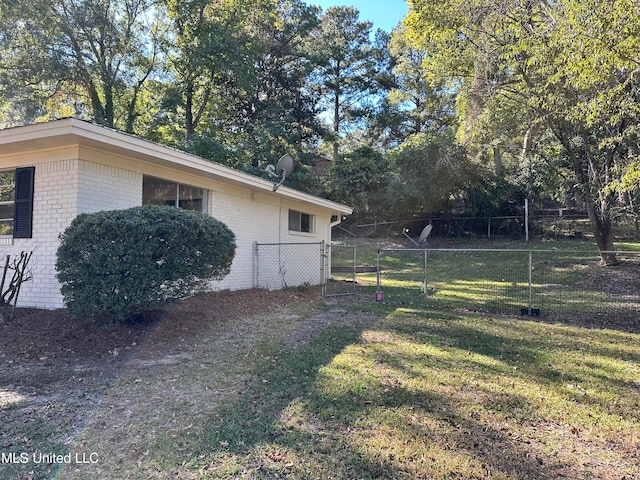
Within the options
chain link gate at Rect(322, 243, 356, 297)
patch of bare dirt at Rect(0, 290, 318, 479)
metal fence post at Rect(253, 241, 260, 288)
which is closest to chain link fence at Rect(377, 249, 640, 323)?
chain link gate at Rect(322, 243, 356, 297)

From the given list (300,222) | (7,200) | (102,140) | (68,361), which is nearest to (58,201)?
(102,140)

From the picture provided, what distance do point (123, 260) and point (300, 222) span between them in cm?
782

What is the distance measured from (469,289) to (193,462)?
32.0ft

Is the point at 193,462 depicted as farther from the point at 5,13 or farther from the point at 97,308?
the point at 5,13

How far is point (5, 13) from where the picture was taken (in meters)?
14.7

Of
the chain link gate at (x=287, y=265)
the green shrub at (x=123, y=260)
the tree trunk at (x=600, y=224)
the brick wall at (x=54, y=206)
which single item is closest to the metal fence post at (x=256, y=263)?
the chain link gate at (x=287, y=265)

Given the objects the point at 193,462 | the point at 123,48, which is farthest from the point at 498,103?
the point at 123,48

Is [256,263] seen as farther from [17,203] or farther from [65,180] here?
[17,203]

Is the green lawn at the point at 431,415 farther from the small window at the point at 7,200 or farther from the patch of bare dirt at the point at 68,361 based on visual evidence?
the small window at the point at 7,200

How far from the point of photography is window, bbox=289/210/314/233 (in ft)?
38.6

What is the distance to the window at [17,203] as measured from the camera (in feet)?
20.4

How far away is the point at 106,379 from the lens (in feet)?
12.5
